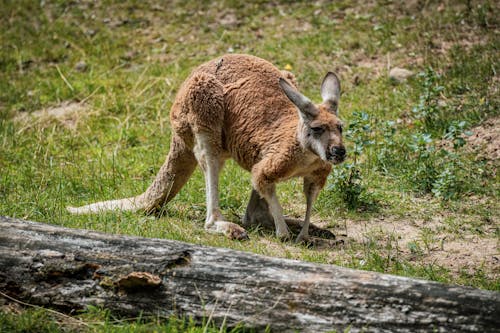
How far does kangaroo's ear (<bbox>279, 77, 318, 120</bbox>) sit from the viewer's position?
579cm

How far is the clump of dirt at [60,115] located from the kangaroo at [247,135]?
3.03 meters

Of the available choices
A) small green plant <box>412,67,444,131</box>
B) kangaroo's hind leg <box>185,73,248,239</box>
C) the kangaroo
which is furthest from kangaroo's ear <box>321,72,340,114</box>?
small green plant <box>412,67,444,131</box>

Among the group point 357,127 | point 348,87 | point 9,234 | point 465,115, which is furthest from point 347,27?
point 9,234

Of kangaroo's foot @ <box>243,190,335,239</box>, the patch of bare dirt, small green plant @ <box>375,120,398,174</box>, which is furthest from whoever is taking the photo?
small green plant @ <box>375,120,398,174</box>

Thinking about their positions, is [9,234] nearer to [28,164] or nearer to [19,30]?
[28,164]

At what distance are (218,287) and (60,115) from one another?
633cm

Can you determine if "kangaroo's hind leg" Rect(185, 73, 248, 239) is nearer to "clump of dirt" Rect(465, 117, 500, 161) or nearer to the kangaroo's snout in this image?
the kangaroo's snout

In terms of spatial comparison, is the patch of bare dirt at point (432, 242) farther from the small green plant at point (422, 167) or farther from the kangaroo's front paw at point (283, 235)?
the small green plant at point (422, 167)

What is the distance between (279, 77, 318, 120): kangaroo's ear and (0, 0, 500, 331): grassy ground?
101 cm

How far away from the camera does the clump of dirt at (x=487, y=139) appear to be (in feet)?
24.4

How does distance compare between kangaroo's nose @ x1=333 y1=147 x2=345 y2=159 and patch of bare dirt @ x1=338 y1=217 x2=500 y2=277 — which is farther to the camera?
kangaroo's nose @ x1=333 y1=147 x2=345 y2=159

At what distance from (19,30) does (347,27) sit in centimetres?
532

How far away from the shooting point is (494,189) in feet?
22.4

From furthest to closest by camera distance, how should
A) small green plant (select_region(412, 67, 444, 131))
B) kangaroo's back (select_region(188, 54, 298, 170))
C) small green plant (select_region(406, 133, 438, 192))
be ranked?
small green plant (select_region(412, 67, 444, 131)) < small green plant (select_region(406, 133, 438, 192)) < kangaroo's back (select_region(188, 54, 298, 170))
